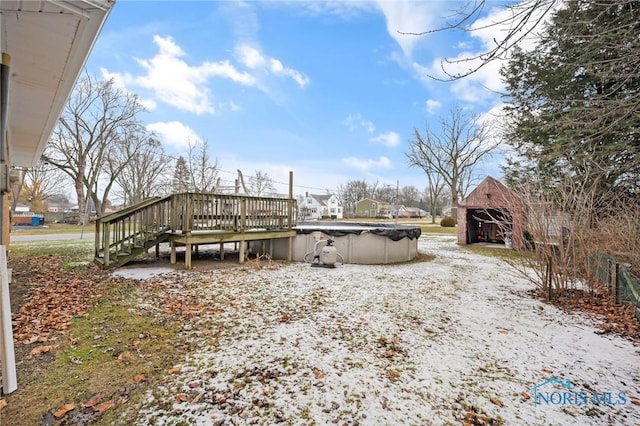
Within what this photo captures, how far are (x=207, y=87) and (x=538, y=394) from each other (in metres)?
15.6

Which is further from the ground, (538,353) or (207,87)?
(207,87)

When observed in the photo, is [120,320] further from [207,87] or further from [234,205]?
[207,87]

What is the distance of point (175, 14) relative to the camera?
218 inches

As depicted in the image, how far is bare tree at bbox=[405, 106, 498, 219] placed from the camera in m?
25.5

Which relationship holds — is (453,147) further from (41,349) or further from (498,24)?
(41,349)

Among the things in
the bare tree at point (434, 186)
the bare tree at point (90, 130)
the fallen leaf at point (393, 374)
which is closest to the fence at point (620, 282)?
the fallen leaf at point (393, 374)

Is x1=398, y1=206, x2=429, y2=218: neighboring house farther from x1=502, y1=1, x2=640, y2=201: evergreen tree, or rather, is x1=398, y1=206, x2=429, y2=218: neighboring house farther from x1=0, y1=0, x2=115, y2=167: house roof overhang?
x1=0, y1=0, x2=115, y2=167: house roof overhang

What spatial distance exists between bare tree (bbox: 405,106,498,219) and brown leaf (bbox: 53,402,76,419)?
1025 inches

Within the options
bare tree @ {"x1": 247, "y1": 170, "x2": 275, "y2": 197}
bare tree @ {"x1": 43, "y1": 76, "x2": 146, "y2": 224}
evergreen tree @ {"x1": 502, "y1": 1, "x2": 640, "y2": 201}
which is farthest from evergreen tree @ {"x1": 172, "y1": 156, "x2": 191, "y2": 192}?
evergreen tree @ {"x1": 502, "y1": 1, "x2": 640, "y2": 201}

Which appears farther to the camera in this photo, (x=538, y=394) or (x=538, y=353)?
(x=538, y=353)

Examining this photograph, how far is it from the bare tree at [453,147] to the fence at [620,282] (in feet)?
64.4

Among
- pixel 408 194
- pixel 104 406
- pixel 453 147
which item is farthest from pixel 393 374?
pixel 408 194

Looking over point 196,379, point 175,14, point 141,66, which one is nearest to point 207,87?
point 141,66

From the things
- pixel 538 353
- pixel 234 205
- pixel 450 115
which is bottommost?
pixel 538 353
